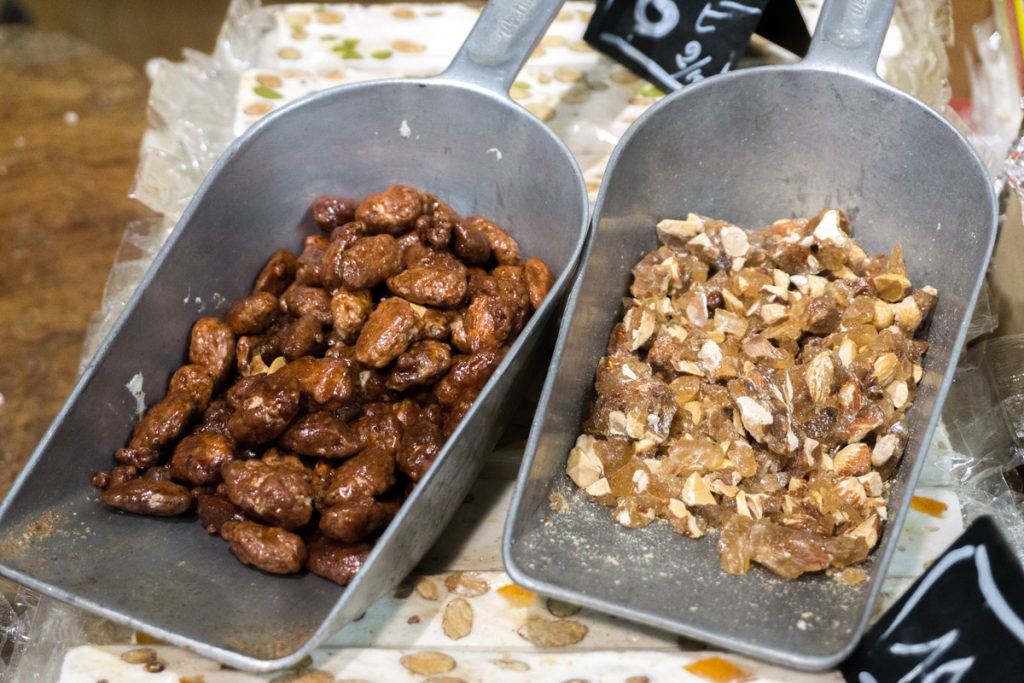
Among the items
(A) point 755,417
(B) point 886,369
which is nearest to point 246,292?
(A) point 755,417

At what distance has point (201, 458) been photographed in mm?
872

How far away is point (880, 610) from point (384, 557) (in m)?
0.46

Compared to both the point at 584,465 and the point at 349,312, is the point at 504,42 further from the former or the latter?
the point at 584,465

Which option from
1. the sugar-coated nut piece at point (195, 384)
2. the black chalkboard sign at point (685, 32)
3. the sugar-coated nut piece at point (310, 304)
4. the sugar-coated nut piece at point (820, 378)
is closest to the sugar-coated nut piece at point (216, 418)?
the sugar-coated nut piece at point (195, 384)

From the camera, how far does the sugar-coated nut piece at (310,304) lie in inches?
39.1

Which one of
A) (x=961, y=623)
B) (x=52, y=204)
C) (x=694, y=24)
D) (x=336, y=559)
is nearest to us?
(x=961, y=623)

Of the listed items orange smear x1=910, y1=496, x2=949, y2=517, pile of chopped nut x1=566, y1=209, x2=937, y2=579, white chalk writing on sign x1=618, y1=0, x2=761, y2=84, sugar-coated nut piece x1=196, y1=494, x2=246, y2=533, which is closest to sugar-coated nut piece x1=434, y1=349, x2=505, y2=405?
pile of chopped nut x1=566, y1=209, x2=937, y2=579

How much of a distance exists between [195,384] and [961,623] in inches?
28.1

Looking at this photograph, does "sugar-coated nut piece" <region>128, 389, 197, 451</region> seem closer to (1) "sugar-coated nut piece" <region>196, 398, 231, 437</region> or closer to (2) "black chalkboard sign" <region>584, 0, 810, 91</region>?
(1) "sugar-coated nut piece" <region>196, 398, 231, 437</region>

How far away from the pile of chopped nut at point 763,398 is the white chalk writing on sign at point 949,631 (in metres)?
0.09

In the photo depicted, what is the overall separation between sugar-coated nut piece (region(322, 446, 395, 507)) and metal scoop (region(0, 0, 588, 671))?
0.06 metres

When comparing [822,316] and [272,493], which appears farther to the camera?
[822,316]

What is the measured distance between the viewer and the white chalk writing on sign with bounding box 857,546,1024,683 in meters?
0.63

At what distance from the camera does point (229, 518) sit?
2.78 feet
